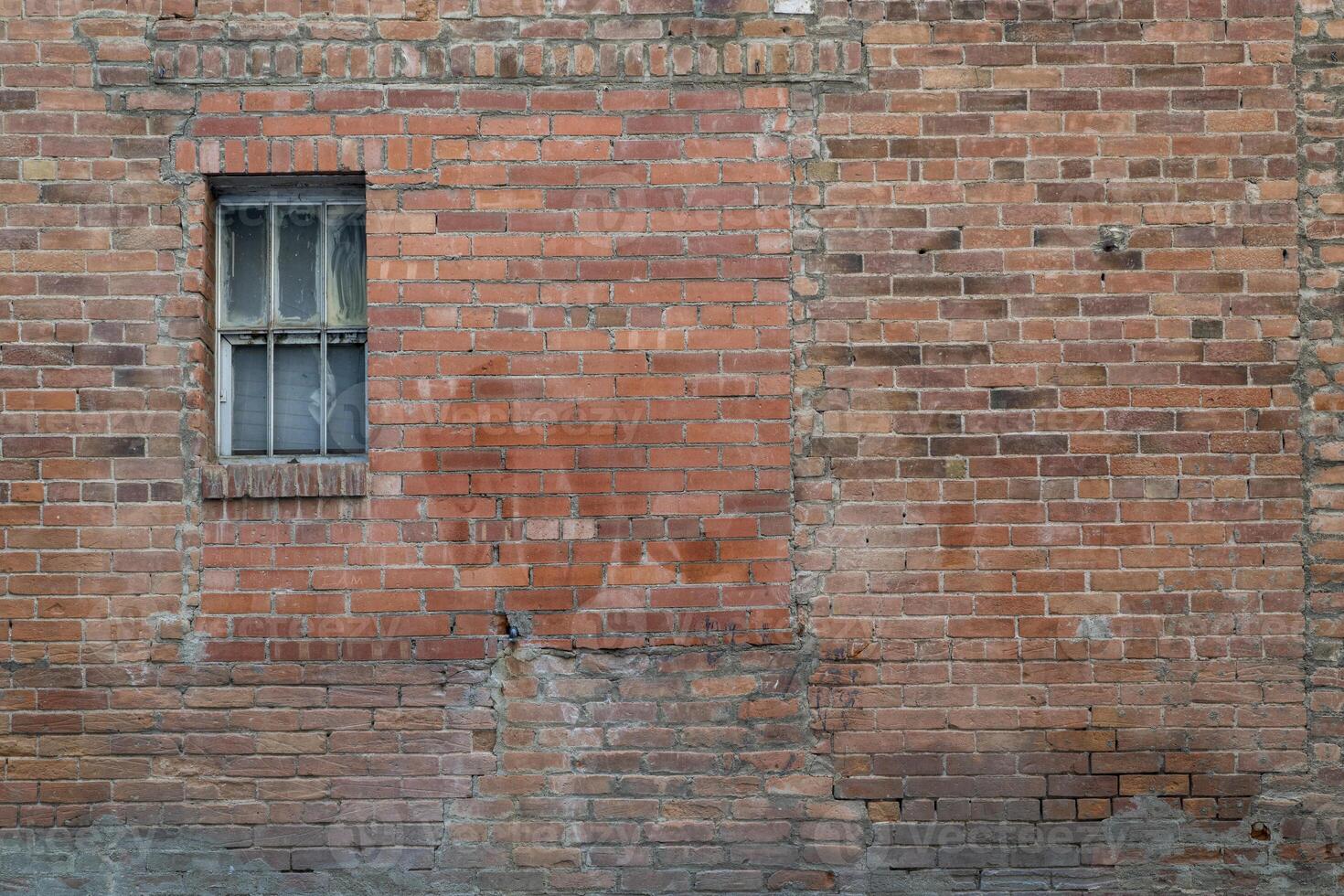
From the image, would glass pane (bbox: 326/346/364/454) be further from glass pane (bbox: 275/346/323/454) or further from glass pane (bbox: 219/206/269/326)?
glass pane (bbox: 219/206/269/326)

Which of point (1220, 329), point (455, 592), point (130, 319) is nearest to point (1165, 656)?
point (1220, 329)

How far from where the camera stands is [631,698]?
4012 mm

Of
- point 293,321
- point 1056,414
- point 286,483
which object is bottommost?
point 286,483

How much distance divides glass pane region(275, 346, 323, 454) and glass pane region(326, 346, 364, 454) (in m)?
0.05

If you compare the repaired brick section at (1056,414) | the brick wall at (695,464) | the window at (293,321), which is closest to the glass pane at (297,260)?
the window at (293,321)

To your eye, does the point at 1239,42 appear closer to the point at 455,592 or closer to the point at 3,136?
the point at 455,592

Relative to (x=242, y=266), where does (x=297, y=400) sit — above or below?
below

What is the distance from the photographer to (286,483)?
3982 mm

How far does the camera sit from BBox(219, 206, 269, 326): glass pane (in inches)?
166

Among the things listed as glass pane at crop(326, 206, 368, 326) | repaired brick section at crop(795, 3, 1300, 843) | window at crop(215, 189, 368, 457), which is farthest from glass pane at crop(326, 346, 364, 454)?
repaired brick section at crop(795, 3, 1300, 843)

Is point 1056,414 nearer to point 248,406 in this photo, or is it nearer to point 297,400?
point 297,400

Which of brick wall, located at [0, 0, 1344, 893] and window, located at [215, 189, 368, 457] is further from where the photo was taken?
window, located at [215, 189, 368, 457]

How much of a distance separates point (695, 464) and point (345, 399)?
55.5 inches

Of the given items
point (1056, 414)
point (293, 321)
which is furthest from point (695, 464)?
point (293, 321)
